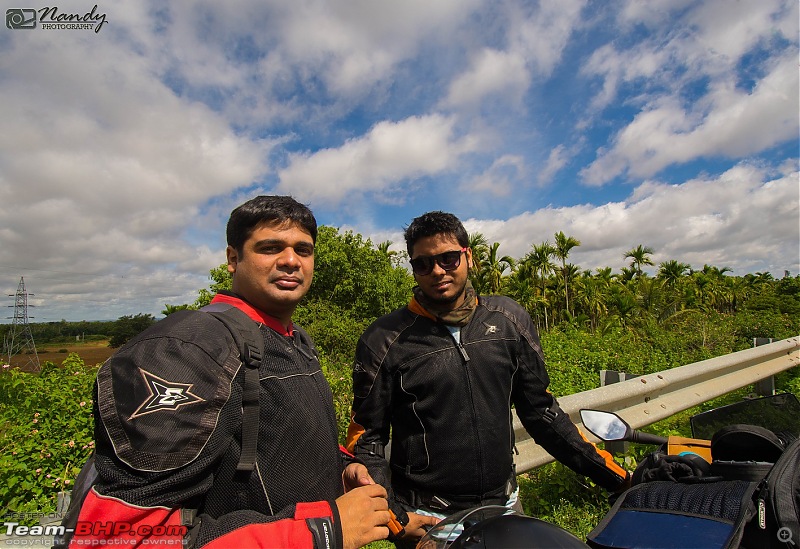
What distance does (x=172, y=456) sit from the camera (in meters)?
1.04

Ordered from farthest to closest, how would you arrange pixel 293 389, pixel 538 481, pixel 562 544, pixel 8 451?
1. pixel 538 481
2. pixel 8 451
3. pixel 293 389
4. pixel 562 544

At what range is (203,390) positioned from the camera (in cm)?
113

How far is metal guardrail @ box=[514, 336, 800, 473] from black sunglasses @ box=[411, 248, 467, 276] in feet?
3.35

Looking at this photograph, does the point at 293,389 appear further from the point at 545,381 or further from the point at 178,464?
the point at 545,381

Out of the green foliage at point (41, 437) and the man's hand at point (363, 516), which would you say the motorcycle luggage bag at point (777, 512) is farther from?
the green foliage at point (41, 437)

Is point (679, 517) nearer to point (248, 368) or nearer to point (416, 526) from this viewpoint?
point (416, 526)

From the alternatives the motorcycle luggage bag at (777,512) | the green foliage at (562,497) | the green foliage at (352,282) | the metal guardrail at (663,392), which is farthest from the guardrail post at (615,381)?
the green foliage at (352,282)

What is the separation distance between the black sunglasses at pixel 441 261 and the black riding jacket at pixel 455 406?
0.80ft

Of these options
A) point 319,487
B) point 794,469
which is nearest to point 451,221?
point 319,487

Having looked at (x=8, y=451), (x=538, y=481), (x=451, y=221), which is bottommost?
(x=538, y=481)

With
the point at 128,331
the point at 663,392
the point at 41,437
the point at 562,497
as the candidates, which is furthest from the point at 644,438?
the point at 128,331

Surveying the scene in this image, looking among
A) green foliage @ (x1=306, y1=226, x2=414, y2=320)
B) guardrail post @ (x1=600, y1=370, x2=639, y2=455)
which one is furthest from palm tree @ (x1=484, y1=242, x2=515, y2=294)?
guardrail post @ (x1=600, y1=370, x2=639, y2=455)

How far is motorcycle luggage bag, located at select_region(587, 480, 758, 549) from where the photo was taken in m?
1.05

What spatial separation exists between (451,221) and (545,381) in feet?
3.31
